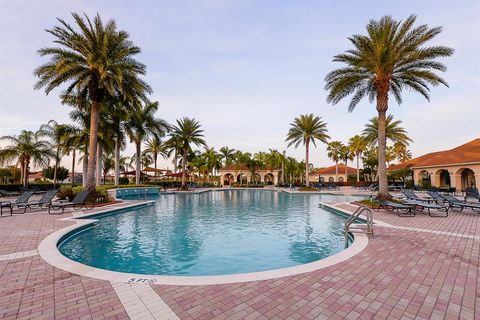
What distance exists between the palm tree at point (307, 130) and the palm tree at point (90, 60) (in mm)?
25310

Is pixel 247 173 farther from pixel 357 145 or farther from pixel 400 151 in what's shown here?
pixel 400 151

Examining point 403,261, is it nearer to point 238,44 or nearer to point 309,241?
point 309,241

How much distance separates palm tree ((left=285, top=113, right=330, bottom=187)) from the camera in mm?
35750

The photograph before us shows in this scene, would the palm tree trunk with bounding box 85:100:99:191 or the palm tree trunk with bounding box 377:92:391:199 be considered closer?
the palm tree trunk with bounding box 377:92:391:199

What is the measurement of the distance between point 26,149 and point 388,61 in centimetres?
3862

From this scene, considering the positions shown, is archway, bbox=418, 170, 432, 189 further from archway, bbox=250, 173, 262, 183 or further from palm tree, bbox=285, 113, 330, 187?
archway, bbox=250, 173, 262, 183

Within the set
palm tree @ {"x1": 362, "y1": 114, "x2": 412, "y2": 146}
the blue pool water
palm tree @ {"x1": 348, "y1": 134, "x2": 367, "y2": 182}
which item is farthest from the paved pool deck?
palm tree @ {"x1": 348, "y1": 134, "x2": 367, "y2": 182}

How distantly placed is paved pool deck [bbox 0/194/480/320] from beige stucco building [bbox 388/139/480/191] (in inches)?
1144

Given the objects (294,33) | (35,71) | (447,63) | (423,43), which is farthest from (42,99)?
(447,63)

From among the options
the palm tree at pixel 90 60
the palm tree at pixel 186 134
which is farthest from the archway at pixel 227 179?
the palm tree at pixel 90 60

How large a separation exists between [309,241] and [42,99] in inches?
834

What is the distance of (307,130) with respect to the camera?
35.9 metres

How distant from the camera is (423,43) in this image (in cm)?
1467

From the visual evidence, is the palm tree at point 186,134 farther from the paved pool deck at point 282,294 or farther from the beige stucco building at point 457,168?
the paved pool deck at point 282,294
